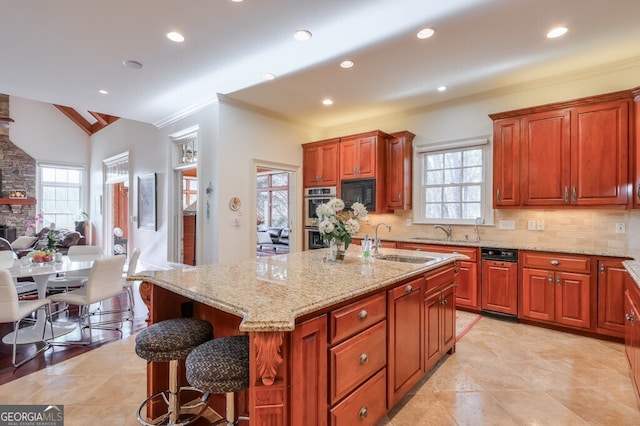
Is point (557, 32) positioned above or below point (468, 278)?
above

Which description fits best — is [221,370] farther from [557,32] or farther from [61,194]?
[61,194]

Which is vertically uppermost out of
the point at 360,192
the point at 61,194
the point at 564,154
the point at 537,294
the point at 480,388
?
the point at 564,154

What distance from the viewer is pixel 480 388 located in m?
2.29

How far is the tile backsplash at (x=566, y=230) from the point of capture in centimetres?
338

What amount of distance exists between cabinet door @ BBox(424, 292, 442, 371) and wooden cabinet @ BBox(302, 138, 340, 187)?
3194 mm

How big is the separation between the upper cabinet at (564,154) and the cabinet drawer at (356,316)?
9.78 feet

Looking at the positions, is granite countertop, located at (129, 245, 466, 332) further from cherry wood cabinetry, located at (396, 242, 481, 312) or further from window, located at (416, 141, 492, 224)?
window, located at (416, 141, 492, 224)

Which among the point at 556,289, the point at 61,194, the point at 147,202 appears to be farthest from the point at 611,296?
the point at 61,194

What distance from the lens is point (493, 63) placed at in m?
3.42

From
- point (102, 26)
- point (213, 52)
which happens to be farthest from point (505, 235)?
point (102, 26)

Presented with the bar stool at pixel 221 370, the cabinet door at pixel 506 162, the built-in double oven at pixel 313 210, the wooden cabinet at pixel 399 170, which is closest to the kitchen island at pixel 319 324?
the bar stool at pixel 221 370

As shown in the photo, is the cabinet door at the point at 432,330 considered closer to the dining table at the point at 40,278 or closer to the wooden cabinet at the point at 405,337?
the wooden cabinet at the point at 405,337

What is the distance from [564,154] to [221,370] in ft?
13.3

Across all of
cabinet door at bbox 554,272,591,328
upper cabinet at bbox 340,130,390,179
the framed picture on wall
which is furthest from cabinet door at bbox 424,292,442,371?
the framed picture on wall
